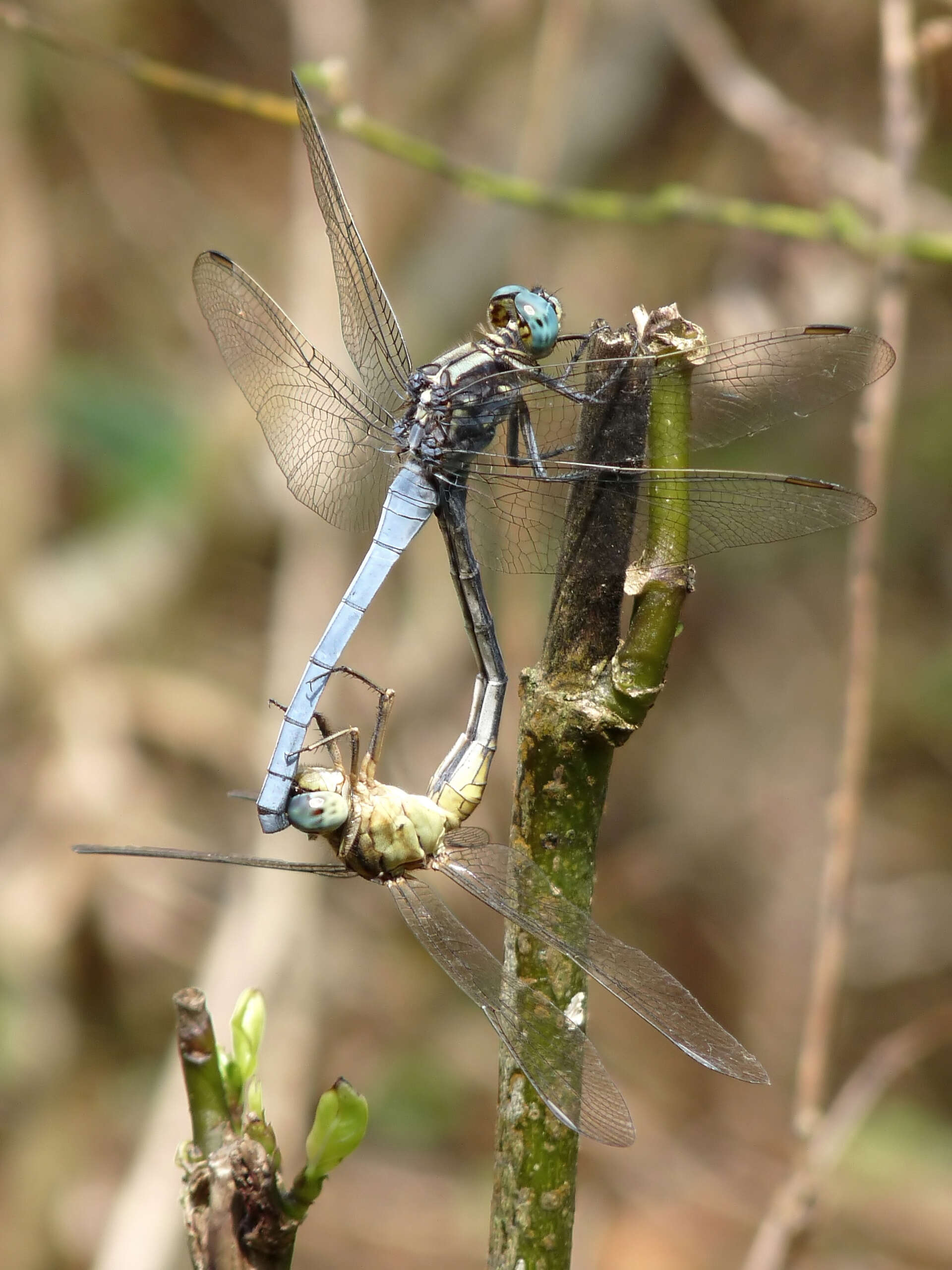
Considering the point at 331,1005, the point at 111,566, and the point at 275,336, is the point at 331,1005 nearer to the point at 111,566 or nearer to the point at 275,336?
the point at 111,566

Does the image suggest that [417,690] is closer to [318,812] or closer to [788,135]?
[788,135]

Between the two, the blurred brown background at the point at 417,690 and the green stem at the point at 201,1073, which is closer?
the green stem at the point at 201,1073

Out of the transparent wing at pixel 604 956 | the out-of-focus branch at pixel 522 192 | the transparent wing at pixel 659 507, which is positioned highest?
the out-of-focus branch at pixel 522 192

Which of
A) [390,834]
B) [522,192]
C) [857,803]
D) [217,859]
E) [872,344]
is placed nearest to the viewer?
[217,859]

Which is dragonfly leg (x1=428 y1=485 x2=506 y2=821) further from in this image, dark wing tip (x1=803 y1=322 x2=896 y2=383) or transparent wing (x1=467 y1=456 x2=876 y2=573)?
dark wing tip (x1=803 y1=322 x2=896 y2=383)

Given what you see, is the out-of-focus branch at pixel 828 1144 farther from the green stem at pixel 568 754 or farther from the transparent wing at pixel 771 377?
the transparent wing at pixel 771 377

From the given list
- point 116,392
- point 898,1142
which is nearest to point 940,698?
point 898,1142

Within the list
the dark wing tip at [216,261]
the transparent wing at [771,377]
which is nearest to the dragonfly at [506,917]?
the transparent wing at [771,377]

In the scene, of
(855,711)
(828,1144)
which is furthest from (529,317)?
(828,1144)
